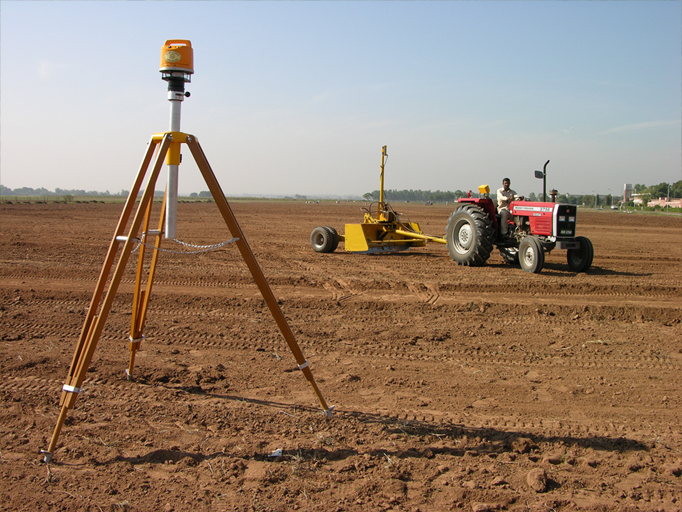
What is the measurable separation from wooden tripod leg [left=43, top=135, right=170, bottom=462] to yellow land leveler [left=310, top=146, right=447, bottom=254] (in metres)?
9.57

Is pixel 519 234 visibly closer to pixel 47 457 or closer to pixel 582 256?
pixel 582 256

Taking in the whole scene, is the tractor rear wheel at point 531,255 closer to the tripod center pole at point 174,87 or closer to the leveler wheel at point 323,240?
the leveler wheel at point 323,240

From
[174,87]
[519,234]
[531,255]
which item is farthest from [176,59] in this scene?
[519,234]

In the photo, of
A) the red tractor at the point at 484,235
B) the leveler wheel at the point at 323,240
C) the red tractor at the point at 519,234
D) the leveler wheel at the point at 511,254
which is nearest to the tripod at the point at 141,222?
the red tractor at the point at 484,235

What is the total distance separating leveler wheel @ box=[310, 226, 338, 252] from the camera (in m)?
13.6

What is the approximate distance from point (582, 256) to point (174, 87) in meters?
9.71

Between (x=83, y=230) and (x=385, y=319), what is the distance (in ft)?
51.8

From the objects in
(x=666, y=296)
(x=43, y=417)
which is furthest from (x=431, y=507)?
(x=666, y=296)

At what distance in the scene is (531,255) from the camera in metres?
10.7

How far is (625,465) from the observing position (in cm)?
345

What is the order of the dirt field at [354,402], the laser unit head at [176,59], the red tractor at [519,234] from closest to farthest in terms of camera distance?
1. the dirt field at [354,402]
2. the laser unit head at [176,59]
3. the red tractor at [519,234]

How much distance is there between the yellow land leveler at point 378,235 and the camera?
13.0 meters

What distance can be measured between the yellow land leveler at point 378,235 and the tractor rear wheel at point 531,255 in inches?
103

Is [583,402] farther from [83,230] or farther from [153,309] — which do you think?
[83,230]
